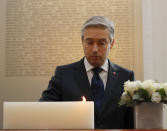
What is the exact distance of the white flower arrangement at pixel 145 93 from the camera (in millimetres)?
1679

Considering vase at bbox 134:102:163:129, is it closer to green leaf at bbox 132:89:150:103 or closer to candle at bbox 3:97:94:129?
green leaf at bbox 132:89:150:103

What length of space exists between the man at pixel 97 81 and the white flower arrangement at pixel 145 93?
0.48 meters

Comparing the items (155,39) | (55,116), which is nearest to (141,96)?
(55,116)

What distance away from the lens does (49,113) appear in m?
1.48

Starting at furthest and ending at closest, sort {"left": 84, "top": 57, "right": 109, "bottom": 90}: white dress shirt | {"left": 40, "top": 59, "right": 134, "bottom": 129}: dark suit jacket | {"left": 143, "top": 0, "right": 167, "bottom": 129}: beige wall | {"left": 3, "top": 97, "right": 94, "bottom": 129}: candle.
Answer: {"left": 143, "top": 0, "right": 167, "bottom": 129}: beige wall
{"left": 84, "top": 57, "right": 109, "bottom": 90}: white dress shirt
{"left": 40, "top": 59, "right": 134, "bottom": 129}: dark suit jacket
{"left": 3, "top": 97, "right": 94, "bottom": 129}: candle

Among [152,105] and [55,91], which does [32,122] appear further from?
[55,91]

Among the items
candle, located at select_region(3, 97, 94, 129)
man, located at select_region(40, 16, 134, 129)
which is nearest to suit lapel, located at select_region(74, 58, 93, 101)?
man, located at select_region(40, 16, 134, 129)

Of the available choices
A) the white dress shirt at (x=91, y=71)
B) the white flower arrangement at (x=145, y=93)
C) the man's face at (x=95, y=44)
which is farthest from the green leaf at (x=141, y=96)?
the man's face at (x=95, y=44)

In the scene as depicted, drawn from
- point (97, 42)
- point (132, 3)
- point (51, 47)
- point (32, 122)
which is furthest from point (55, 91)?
point (132, 3)

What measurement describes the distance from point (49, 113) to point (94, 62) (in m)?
1.12

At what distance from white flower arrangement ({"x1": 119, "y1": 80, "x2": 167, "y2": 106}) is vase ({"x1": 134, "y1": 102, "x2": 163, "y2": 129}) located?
1.3 inches

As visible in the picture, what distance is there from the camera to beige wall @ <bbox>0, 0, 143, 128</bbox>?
3.69 meters

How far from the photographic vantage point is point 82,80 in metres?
2.40

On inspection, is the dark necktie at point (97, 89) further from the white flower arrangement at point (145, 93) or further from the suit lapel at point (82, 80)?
the white flower arrangement at point (145, 93)
